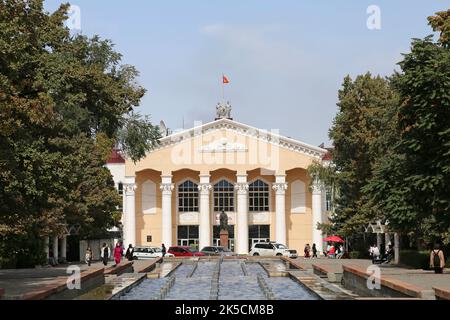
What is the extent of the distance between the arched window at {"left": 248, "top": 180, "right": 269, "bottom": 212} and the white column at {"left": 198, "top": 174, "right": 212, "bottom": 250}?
5183 mm

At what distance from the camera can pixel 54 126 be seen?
30656 mm

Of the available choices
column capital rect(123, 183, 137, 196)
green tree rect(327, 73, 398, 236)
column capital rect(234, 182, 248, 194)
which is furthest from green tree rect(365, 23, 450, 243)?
column capital rect(123, 183, 137, 196)

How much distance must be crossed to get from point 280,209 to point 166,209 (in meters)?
11.5

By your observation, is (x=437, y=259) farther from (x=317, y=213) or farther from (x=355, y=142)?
(x=317, y=213)

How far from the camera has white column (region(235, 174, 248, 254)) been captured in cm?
7975

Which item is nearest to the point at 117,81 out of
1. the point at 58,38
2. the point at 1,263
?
the point at 58,38

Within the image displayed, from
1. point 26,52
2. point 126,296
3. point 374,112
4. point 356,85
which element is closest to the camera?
point 126,296

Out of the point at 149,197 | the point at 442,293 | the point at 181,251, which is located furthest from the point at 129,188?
the point at 442,293

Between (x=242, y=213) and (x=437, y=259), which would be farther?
(x=242, y=213)

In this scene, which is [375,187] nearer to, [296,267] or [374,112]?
[296,267]

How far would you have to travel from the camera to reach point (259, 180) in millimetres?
83562

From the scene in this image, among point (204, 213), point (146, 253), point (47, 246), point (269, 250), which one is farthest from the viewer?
point (204, 213)

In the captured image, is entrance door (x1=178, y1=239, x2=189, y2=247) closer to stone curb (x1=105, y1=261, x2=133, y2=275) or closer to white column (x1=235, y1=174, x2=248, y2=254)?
white column (x1=235, y1=174, x2=248, y2=254)
